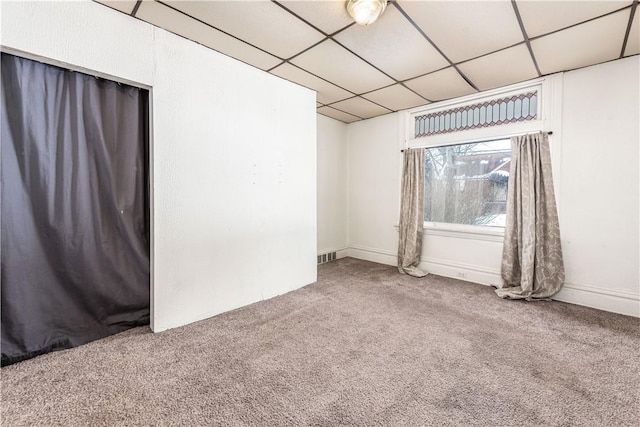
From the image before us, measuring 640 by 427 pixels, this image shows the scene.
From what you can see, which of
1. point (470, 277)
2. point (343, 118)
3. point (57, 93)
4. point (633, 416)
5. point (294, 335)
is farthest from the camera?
point (343, 118)

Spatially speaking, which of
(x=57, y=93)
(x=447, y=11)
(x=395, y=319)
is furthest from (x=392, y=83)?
(x=57, y=93)

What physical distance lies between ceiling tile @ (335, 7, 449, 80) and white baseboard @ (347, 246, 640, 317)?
2536mm

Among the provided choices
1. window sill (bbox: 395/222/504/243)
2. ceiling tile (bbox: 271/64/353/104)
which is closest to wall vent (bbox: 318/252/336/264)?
window sill (bbox: 395/222/504/243)

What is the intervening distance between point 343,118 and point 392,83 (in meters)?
1.56

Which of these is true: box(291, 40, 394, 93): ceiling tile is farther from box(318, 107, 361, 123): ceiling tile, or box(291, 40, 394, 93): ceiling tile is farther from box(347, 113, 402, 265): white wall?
box(347, 113, 402, 265): white wall

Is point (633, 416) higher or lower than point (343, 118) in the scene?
lower

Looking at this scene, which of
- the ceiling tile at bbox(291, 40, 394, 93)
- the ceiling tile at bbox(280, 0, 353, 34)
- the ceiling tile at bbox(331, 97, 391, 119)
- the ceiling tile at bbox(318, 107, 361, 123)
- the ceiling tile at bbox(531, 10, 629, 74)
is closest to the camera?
the ceiling tile at bbox(280, 0, 353, 34)

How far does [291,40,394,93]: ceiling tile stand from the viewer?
2521 mm

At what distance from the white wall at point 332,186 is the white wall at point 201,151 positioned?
4.28 ft

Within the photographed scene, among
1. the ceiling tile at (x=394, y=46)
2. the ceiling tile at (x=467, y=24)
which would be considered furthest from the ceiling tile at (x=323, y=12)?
the ceiling tile at (x=467, y=24)

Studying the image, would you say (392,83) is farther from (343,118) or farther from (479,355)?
(479,355)

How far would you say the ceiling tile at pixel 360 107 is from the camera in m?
3.85

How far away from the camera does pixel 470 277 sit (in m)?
3.69

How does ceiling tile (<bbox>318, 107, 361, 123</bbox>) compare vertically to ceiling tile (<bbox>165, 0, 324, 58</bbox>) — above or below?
above
